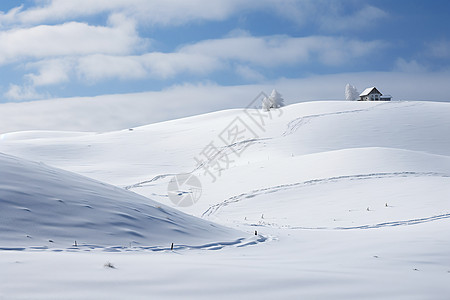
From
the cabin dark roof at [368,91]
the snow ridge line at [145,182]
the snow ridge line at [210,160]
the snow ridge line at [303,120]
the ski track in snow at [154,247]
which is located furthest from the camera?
the cabin dark roof at [368,91]

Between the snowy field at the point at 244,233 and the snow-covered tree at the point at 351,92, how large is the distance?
5912 centimetres

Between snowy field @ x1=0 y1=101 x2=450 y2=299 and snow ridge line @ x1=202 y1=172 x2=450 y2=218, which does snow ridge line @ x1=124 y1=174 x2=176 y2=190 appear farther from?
snow ridge line @ x1=202 y1=172 x2=450 y2=218

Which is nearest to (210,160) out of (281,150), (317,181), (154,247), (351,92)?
(281,150)

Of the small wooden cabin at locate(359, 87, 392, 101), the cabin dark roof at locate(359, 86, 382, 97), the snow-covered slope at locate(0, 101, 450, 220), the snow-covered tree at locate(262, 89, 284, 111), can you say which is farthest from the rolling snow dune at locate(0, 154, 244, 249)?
the cabin dark roof at locate(359, 86, 382, 97)

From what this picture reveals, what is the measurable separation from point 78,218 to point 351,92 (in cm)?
7983

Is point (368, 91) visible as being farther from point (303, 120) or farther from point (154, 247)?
point (154, 247)

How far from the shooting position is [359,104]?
53062 millimetres

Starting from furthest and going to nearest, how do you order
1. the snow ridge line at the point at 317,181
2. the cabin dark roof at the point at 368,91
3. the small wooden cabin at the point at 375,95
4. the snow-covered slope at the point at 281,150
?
the cabin dark roof at the point at 368,91 < the small wooden cabin at the point at 375,95 < the snow-covered slope at the point at 281,150 < the snow ridge line at the point at 317,181

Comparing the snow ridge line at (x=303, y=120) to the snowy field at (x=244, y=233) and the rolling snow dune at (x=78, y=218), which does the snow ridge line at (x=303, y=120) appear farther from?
the rolling snow dune at (x=78, y=218)

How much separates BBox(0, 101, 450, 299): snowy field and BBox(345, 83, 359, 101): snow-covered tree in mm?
59123

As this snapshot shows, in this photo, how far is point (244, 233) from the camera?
10.3m

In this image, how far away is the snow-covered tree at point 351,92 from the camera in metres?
81.9

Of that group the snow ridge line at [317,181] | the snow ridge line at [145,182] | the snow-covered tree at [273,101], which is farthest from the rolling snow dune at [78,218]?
the snow-covered tree at [273,101]

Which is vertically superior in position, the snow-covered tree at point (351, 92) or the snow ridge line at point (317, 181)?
the snow-covered tree at point (351, 92)
